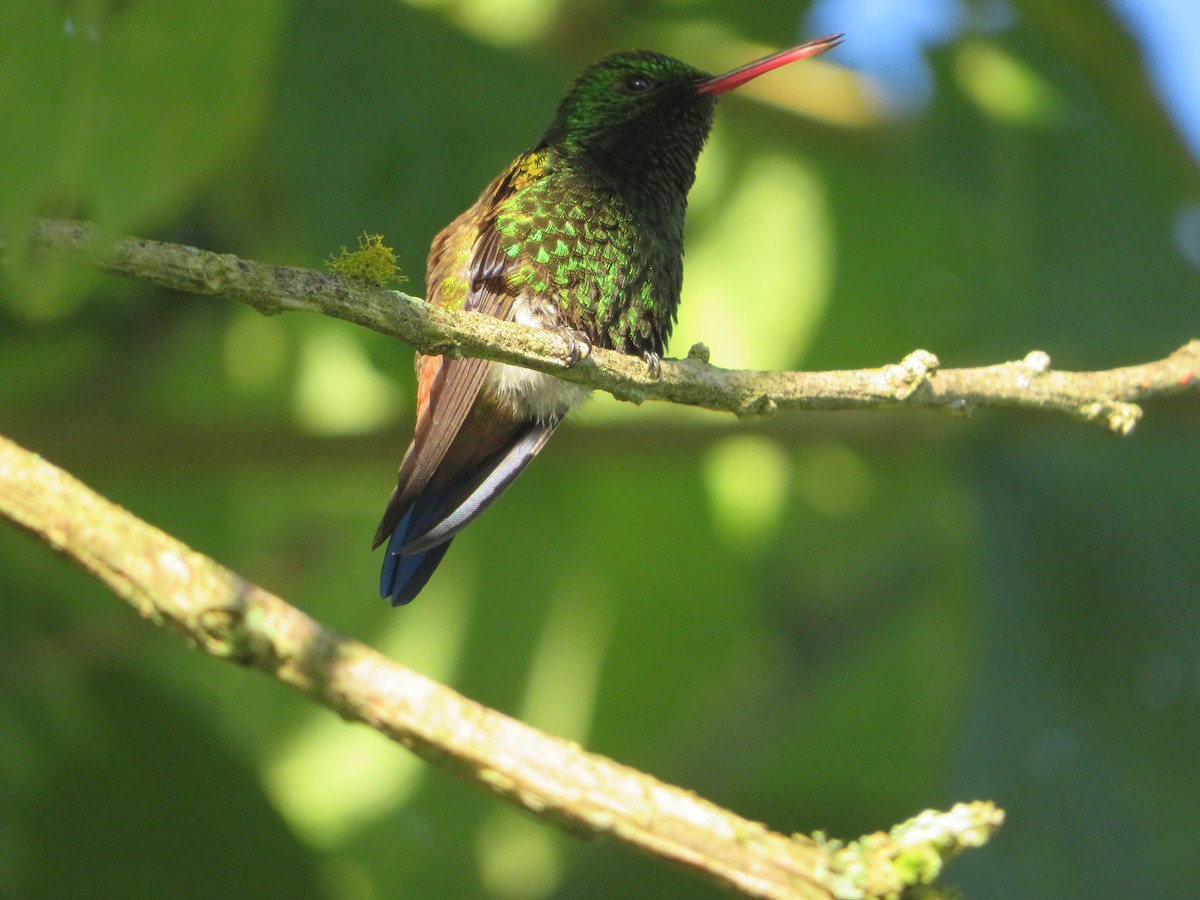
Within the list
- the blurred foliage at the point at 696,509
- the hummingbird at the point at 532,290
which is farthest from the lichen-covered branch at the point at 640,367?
the blurred foliage at the point at 696,509

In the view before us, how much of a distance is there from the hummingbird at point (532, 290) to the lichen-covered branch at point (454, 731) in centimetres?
54

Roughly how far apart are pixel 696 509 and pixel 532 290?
2032mm

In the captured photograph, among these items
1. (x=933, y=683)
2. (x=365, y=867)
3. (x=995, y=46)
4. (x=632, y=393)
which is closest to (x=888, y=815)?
(x=933, y=683)

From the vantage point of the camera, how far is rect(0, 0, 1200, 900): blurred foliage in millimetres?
3713

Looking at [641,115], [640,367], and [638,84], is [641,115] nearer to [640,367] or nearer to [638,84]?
[638,84]

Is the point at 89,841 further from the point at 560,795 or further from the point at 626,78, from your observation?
the point at 626,78

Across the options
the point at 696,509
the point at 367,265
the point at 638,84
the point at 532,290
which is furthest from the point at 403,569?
the point at 696,509

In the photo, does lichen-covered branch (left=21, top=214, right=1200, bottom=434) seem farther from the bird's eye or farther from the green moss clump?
the bird's eye

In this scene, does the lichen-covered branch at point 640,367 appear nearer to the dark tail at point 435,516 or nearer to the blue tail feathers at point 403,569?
the dark tail at point 435,516

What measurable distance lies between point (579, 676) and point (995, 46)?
8.83 ft

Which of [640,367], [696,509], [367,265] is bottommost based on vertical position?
[367,265]

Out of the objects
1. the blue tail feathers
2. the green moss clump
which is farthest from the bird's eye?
the green moss clump

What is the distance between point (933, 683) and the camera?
212 inches

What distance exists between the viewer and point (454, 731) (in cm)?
245
